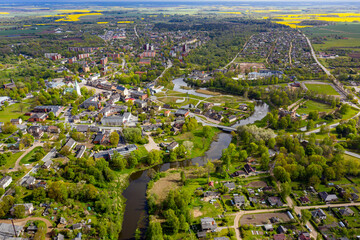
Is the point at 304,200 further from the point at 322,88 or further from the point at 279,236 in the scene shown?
the point at 322,88

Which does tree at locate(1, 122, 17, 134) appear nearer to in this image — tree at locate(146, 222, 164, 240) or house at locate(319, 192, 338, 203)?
tree at locate(146, 222, 164, 240)

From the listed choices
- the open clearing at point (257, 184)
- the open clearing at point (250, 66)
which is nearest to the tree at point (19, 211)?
the open clearing at point (257, 184)

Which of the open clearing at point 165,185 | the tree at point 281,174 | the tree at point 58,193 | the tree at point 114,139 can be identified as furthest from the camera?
the tree at point 114,139

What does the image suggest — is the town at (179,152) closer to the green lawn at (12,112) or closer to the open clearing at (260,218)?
the open clearing at (260,218)

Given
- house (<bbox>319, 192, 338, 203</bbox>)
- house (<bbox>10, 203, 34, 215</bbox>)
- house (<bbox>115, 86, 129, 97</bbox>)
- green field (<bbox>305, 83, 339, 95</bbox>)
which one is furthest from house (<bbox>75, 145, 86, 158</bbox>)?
green field (<bbox>305, 83, 339, 95</bbox>)

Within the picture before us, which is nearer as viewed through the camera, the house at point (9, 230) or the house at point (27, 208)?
the house at point (9, 230)

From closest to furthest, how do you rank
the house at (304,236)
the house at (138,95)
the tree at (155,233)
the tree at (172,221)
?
the tree at (155,233)
the house at (304,236)
the tree at (172,221)
the house at (138,95)
